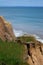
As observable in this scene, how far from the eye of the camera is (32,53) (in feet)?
28.3

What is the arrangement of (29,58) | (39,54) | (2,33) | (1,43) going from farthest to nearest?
(2,33)
(39,54)
(29,58)
(1,43)

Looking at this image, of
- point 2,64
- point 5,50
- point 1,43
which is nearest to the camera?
point 2,64

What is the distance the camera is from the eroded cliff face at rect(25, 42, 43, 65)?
27.5 feet

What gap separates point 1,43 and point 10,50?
0.48m

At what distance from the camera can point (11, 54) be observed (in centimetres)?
706

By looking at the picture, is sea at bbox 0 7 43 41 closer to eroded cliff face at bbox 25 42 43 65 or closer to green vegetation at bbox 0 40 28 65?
eroded cliff face at bbox 25 42 43 65

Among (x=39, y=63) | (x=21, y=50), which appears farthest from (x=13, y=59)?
(x=39, y=63)

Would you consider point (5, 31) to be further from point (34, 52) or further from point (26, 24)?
point (26, 24)

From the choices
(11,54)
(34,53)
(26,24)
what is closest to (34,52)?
(34,53)

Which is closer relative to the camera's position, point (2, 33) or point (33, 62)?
point (33, 62)

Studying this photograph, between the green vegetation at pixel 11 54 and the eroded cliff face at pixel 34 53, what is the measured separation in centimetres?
73

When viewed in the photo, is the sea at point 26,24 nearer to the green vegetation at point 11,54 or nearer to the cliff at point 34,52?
the cliff at point 34,52

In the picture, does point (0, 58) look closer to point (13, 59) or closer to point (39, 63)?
point (13, 59)

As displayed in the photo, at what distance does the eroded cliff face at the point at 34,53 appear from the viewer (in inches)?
330
